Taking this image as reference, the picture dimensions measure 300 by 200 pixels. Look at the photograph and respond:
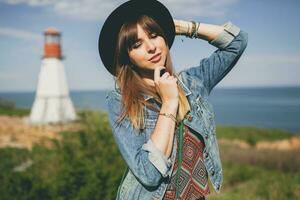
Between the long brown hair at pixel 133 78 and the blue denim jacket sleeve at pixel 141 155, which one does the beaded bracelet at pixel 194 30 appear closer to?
the long brown hair at pixel 133 78

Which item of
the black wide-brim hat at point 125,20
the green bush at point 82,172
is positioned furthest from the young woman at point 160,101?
the green bush at point 82,172

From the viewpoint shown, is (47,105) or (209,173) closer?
(209,173)

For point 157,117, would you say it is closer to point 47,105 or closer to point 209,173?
point 209,173

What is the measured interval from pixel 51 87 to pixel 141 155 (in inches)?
1079

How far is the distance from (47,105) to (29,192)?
23107 millimetres

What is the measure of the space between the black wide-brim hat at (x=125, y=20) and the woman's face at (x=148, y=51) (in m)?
0.09

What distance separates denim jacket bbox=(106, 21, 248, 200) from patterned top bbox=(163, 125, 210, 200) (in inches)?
1.3

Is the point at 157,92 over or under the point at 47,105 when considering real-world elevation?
over

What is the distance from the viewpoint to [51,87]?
2820 centimetres

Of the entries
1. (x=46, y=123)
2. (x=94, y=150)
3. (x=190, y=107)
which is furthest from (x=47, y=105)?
(x=190, y=107)

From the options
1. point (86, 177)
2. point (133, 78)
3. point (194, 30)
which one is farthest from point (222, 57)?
point (86, 177)

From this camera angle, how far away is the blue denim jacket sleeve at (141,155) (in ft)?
5.82

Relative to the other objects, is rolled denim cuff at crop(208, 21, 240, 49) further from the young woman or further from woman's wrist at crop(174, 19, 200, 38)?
woman's wrist at crop(174, 19, 200, 38)

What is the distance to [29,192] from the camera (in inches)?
246
